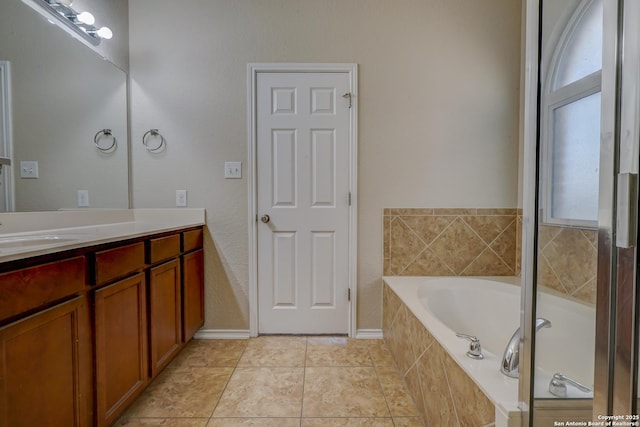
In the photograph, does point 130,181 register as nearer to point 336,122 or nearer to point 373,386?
point 336,122

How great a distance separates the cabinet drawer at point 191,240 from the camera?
1.88 m

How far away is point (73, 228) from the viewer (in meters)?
1.67

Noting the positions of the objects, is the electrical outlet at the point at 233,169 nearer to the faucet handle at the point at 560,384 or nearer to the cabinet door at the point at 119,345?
the cabinet door at the point at 119,345

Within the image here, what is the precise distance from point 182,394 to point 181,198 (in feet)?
4.16

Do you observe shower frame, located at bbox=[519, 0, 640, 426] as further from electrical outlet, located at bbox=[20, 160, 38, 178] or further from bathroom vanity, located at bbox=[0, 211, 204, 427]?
electrical outlet, located at bbox=[20, 160, 38, 178]

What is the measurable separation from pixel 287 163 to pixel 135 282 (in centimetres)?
122

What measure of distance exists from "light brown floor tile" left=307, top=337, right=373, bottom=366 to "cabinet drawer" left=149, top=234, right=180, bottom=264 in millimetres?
1079

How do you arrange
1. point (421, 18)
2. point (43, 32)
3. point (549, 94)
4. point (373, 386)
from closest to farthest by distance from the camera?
point (549, 94), point (43, 32), point (373, 386), point (421, 18)

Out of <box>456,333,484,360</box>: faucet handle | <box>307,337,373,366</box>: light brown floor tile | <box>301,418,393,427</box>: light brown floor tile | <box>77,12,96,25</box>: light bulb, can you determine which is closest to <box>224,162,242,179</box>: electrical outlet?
<box>77,12,96,25</box>: light bulb

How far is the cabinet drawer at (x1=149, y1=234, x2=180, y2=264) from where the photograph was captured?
4.94 feet

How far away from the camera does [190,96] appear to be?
6.98ft

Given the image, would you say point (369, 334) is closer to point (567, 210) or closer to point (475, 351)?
point (475, 351)

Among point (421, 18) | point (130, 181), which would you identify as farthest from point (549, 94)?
point (130, 181)

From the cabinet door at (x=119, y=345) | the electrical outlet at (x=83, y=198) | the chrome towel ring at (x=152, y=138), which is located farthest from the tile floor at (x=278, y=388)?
the chrome towel ring at (x=152, y=138)
